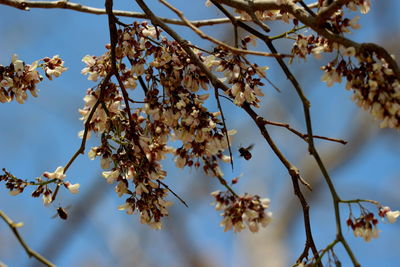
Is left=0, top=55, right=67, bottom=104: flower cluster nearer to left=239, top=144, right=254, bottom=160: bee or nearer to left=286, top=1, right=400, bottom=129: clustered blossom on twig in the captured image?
left=239, top=144, right=254, bottom=160: bee

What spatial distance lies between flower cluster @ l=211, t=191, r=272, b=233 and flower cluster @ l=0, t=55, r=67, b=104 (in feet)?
2.01

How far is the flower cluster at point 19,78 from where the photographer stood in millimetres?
1553

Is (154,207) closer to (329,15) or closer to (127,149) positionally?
(127,149)

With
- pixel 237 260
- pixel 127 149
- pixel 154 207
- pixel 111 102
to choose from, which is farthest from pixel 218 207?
pixel 237 260

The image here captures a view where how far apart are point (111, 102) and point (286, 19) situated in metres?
0.50

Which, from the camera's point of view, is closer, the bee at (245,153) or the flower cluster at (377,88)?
the flower cluster at (377,88)

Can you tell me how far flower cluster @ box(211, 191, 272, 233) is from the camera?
141cm

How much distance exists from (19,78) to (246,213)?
705mm

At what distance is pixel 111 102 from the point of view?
154 cm

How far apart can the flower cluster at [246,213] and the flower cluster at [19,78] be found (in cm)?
61

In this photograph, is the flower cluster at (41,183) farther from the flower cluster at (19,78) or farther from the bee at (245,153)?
the bee at (245,153)

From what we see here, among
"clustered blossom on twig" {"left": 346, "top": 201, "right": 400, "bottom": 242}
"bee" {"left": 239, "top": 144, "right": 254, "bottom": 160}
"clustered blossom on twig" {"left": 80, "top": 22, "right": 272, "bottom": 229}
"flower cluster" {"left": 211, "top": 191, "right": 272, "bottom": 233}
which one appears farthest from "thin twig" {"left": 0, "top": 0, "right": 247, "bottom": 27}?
"clustered blossom on twig" {"left": 346, "top": 201, "right": 400, "bottom": 242}

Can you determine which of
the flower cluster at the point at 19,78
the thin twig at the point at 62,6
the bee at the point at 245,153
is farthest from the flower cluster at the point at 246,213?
the flower cluster at the point at 19,78

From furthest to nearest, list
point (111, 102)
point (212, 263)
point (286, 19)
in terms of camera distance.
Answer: point (212, 263)
point (111, 102)
point (286, 19)
